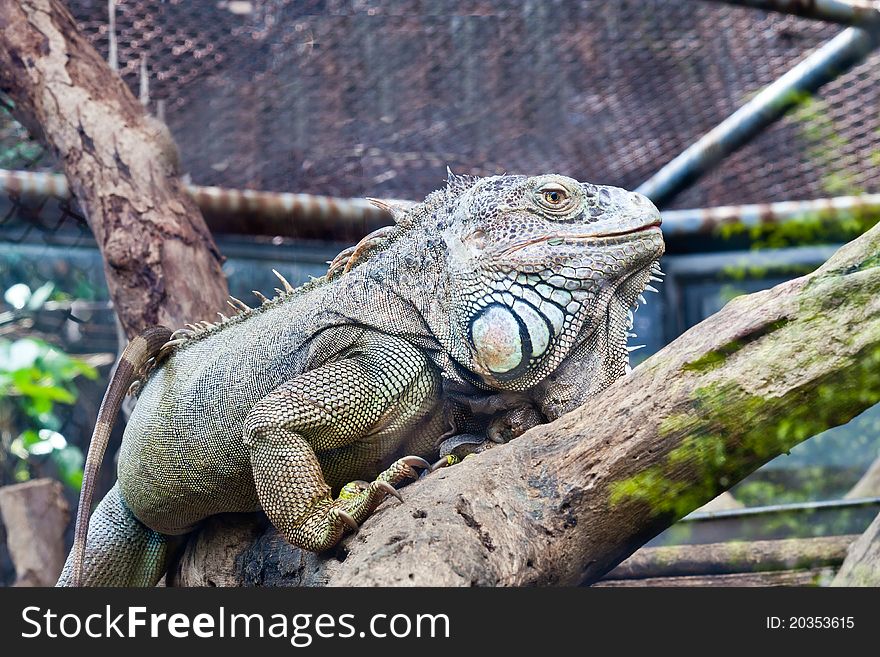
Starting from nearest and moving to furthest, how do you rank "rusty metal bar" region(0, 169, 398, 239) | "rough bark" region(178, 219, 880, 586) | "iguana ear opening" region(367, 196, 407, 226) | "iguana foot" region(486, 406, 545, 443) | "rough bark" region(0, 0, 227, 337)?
"rough bark" region(178, 219, 880, 586) → "iguana foot" region(486, 406, 545, 443) → "iguana ear opening" region(367, 196, 407, 226) → "rusty metal bar" region(0, 169, 398, 239) → "rough bark" region(0, 0, 227, 337)

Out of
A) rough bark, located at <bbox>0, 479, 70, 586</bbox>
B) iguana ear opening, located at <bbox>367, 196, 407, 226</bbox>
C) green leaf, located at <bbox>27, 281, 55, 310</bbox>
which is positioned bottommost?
rough bark, located at <bbox>0, 479, 70, 586</bbox>

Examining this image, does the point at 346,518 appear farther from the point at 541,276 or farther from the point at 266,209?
the point at 266,209

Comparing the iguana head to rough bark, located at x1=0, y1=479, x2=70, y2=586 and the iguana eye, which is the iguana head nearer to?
the iguana eye

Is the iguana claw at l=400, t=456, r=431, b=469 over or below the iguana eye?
below

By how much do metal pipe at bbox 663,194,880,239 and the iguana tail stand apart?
1.54 m

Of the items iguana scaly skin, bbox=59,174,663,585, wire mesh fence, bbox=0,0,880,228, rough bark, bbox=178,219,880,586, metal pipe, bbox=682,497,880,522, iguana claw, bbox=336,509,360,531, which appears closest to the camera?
rough bark, bbox=178,219,880,586

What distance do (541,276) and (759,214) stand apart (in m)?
1.26

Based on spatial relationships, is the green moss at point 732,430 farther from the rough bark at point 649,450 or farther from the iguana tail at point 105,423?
the iguana tail at point 105,423

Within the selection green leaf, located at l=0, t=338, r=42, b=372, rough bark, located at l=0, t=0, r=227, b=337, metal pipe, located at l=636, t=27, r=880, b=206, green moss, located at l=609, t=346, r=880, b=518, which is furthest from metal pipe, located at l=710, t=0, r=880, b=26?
green leaf, located at l=0, t=338, r=42, b=372

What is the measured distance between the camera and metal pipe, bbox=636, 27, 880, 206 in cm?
295

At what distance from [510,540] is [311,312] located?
740 mm
